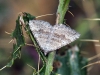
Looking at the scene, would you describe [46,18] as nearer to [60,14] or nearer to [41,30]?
[41,30]

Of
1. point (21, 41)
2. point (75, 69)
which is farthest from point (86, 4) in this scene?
point (21, 41)

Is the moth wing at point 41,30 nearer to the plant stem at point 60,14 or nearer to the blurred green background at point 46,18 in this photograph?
the plant stem at point 60,14

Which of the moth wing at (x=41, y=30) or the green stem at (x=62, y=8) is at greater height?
the green stem at (x=62, y=8)

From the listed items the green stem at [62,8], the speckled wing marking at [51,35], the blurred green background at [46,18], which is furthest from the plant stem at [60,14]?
the blurred green background at [46,18]

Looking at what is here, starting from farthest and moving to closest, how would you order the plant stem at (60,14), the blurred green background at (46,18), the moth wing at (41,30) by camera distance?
the blurred green background at (46,18), the moth wing at (41,30), the plant stem at (60,14)

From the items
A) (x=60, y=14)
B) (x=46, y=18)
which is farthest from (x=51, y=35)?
(x=46, y=18)
